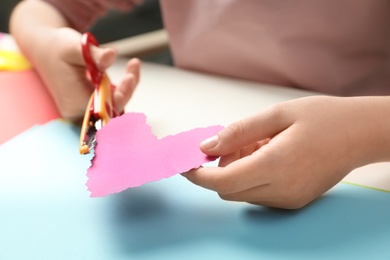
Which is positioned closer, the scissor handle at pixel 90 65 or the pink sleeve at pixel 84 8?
the scissor handle at pixel 90 65

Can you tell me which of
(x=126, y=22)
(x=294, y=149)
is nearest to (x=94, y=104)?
(x=294, y=149)

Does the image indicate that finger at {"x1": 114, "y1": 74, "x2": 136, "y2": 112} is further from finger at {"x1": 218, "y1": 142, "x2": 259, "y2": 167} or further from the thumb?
finger at {"x1": 218, "y1": 142, "x2": 259, "y2": 167}

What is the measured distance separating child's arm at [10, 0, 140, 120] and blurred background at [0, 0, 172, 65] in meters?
0.52

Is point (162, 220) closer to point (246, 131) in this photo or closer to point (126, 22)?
point (246, 131)

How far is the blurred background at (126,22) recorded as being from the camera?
4.02ft

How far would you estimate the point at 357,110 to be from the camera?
437 millimetres

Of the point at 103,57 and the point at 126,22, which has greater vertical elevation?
the point at 103,57

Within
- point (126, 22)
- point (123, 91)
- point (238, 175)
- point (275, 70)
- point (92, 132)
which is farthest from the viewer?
point (126, 22)

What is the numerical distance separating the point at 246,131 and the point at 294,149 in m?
0.04

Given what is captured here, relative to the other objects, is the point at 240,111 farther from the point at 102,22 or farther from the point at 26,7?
the point at 102,22

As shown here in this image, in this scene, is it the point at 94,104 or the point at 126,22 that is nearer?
the point at 94,104

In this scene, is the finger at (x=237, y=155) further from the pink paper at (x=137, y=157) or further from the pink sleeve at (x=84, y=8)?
the pink sleeve at (x=84, y=8)

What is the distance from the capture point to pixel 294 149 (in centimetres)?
41

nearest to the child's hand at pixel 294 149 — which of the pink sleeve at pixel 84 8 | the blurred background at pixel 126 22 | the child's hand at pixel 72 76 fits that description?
the child's hand at pixel 72 76
